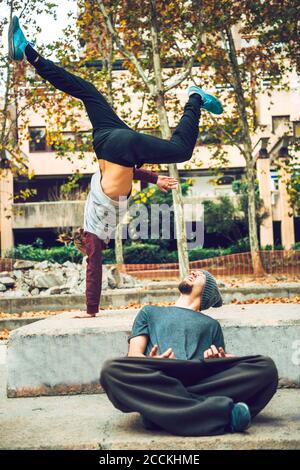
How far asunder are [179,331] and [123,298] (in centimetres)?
1006

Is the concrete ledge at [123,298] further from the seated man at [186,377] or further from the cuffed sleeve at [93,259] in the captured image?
the seated man at [186,377]

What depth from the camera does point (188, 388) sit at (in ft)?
14.2

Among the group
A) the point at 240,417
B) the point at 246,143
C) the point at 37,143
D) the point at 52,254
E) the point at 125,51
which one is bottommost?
the point at 240,417

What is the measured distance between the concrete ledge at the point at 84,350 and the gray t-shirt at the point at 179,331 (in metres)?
1.24

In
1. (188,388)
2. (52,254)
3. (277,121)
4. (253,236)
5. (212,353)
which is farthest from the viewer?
(277,121)

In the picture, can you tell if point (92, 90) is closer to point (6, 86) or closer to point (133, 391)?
point (133, 391)

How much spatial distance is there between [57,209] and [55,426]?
3255 centimetres

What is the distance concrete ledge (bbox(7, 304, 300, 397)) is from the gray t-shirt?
1.24 m

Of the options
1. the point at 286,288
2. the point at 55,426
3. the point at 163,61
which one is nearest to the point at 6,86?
Result: the point at 163,61

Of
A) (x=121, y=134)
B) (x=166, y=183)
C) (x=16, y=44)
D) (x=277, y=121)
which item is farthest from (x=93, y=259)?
(x=277, y=121)

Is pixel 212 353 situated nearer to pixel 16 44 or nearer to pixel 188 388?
pixel 188 388

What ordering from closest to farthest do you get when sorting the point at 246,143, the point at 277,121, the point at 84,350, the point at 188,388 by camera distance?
the point at 188,388, the point at 84,350, the point at 246,143, the point at 277,121

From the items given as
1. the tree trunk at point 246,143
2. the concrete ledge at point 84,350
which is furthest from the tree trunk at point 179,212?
the concrete ledge at point 84,350

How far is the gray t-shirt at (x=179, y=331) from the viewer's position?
450cm
